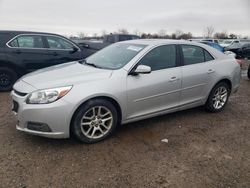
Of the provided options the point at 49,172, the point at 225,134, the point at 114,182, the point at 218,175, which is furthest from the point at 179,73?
the point at 49,172

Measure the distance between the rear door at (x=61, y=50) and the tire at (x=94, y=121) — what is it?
163 inches

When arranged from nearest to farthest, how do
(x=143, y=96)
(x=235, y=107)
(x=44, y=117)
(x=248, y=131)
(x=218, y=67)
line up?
(x=44, y=117)
(x=143, y=96)
(x=248, y=131)
(x=218, y=67)
(x=235, y=107)

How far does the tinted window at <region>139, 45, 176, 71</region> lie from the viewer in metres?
4.17

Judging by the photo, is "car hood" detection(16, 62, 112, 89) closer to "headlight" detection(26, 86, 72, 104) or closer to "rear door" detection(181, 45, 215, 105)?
"headlight" detection(26, 86, 72, 104)

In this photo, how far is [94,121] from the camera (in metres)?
3.71

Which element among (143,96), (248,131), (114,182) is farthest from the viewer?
(248,131)

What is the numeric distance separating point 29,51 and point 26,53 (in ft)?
0.33

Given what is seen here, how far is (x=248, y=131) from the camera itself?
14.4ft

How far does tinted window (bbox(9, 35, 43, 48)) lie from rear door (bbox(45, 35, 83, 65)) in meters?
0.23

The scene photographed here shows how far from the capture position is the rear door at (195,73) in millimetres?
4562

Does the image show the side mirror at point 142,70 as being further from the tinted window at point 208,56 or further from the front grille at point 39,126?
the tinted window at point 208,56

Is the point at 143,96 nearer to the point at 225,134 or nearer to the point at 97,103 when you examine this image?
the point at 97,103

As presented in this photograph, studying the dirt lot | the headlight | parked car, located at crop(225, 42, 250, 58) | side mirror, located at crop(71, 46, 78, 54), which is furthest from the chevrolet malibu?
parked car, located at crop(225, 42, 250, 58)

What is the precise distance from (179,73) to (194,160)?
1642mm
